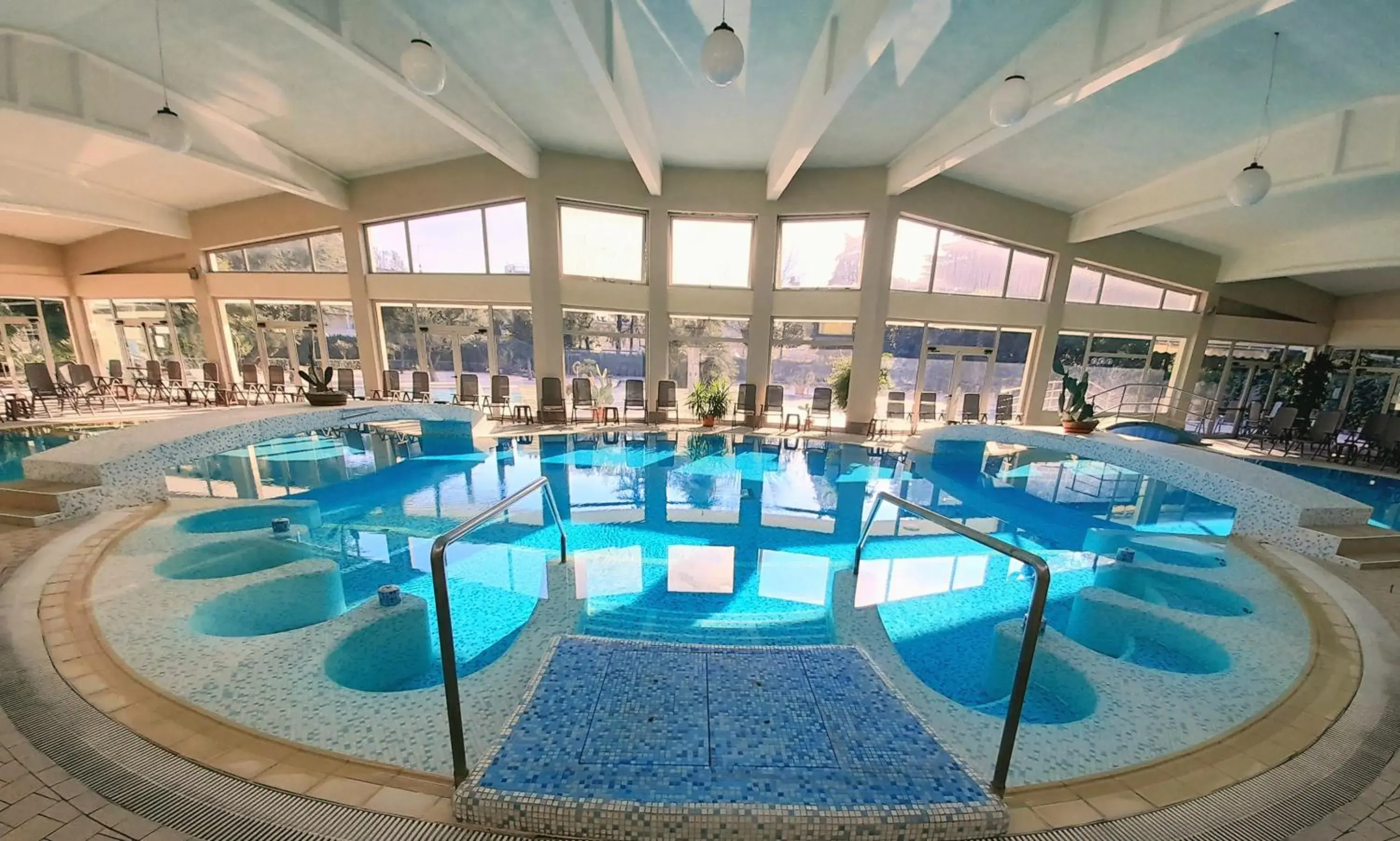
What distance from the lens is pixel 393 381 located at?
29.5 ft

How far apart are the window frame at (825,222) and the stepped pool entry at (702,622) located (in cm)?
387

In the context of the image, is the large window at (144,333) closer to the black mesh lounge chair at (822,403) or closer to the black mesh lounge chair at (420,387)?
the black mesh lounge chair at (420,387)

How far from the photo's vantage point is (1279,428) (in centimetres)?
855

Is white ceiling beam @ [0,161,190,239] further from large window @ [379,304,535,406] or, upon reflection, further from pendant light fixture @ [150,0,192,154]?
pendant light fixture @ [150,0,192,154]

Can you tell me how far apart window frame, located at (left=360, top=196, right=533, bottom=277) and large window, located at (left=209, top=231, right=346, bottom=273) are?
0.48 metres

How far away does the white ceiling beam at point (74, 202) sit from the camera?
21.7ft

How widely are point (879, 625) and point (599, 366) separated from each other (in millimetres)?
7141

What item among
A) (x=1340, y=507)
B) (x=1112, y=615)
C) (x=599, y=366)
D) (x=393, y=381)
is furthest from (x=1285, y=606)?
(x=393, y=381)

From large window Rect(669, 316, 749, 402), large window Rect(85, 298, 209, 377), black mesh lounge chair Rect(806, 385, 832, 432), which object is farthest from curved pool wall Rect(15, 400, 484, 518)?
black mesh lounge chair Rect(806, 385, 832, 432)

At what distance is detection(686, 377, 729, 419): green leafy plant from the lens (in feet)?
28.0

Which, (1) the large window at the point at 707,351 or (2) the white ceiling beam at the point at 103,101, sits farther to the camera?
(1) the large window at the point at 707,351

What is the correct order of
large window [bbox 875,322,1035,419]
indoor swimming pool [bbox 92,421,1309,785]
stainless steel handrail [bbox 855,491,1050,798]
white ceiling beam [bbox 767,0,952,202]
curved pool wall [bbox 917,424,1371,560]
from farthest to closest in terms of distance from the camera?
large window [bbox 875,322,1035,419], curved pool wall [bbox 917,424,1371,560], white ceiling beam [bbox 767,0,952,202], indoor swimming pool [bbox 92,421,1309,785], stainless steel handrail [bbox 855,491,1050,798]

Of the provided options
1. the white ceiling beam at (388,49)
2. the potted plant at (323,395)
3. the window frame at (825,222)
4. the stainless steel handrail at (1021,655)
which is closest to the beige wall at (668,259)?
the window frame at (825,222)

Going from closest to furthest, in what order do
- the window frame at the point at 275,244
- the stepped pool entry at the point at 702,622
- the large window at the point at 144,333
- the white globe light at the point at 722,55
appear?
the stepped pool entry at the point at 702,622 → the white globe light at the point at 722,55 → the window frame at the point at 275,244 → the large window at the point at 144,333
